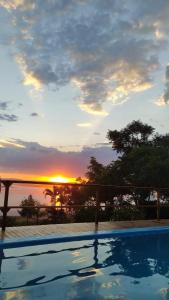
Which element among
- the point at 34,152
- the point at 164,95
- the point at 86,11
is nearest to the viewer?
the point at 86,11

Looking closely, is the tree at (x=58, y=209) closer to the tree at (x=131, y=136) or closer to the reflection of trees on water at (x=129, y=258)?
the reflection of trees on water at (x=129, y=258)

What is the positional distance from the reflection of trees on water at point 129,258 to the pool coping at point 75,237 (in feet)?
0.70

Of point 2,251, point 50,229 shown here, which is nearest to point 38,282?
point 2,251

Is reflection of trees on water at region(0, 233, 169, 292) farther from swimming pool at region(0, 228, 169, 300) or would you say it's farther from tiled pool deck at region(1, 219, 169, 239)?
tiled pool deck at region(1, 219, 169, 239)

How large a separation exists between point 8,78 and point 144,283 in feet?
34.1

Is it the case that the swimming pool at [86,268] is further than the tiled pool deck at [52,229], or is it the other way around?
the tiled pool deck at [52,229]

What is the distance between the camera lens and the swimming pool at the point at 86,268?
4293 millimetres

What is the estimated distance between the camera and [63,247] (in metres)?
6.86

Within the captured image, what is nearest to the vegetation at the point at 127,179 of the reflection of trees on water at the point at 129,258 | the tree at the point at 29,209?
the tree at the point at 29,209

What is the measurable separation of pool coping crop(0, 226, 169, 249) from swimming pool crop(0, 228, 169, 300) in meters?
0.02

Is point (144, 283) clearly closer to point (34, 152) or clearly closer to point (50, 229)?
point (50, 229)

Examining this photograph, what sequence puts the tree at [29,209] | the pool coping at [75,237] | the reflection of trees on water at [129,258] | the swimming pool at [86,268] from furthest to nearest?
the tree at [29,209], the pool coping at [75,237], the reflection of trees on water at [129,258], the swimming pool at [86,268]

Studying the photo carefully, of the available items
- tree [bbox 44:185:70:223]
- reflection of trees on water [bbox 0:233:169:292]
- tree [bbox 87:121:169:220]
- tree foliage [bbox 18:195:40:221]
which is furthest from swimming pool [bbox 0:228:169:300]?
tree [bbox 87:121:169:220]

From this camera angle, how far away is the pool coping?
6582 millimetres
